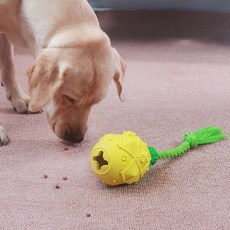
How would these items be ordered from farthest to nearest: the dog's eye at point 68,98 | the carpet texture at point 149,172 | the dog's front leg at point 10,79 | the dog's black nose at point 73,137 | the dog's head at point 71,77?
1. the dog's front leg at point 10,79
2. the dog's black nose at point 73,137
3. the dog's eye at point 68,98
4. the dog's head at point 71,77
5. the carpet texture at point 149,172

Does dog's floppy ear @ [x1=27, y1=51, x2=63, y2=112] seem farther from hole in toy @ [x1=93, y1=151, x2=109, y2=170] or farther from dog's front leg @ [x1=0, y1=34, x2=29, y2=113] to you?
dog's front leg @ [x1=0, y1=34, x2=29, y2=113]

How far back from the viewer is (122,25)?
13.8 feet

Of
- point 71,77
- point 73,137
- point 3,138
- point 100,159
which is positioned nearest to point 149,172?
point 100,159

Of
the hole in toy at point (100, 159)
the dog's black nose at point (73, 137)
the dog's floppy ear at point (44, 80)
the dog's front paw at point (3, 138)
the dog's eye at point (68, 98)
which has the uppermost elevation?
the dog's floppy ear at point (44, 80)

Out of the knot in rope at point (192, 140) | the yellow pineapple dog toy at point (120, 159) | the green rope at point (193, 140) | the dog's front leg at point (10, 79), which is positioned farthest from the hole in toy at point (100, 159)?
the dog's front leg at point (10, 79)

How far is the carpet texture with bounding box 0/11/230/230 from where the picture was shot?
62.3 inches

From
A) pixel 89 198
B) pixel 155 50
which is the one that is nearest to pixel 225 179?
pixel 89 198

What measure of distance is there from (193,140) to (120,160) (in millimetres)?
508

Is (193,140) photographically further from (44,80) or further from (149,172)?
(44,80)

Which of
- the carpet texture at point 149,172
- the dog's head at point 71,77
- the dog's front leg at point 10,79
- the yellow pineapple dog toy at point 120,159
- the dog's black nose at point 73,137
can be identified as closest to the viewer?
the carpet texture at point 149,172

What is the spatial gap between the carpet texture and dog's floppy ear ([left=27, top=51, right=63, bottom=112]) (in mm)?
293

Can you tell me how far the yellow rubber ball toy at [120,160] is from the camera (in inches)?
66.4

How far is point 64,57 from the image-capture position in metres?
1.81

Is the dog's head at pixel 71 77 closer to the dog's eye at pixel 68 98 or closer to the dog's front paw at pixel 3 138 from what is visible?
the dog's eye at pixel 68 98
